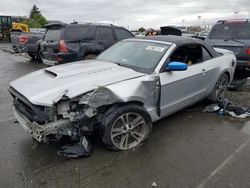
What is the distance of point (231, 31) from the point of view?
24.4ft

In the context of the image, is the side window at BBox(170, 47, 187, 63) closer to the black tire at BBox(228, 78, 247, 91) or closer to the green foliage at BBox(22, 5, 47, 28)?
the black tire at BBox(228, 78, 247, 91)

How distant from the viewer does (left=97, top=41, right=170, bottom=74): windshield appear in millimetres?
3781

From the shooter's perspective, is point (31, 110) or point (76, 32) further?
point (76, 32)

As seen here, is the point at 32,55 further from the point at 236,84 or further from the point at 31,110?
the point at 31,110

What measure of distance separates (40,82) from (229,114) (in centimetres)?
367

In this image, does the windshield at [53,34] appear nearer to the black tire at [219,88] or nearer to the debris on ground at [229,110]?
the black tire at [219,88]

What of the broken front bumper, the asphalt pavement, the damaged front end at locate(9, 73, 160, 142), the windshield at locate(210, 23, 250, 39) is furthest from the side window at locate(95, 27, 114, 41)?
the broken front bumper

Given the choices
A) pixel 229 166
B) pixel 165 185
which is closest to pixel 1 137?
pixel 165 185

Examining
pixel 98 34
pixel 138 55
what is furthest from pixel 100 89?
pixel 98 34

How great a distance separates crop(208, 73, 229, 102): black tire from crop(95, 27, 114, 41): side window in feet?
14.6

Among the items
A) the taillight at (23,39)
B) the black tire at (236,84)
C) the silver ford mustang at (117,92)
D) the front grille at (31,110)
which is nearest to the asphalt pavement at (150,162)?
the silver ford mustang at (117,92)

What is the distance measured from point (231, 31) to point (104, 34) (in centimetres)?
426

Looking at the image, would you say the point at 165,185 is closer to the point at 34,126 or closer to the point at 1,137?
the point at 34,126

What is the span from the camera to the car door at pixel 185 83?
378 cm
